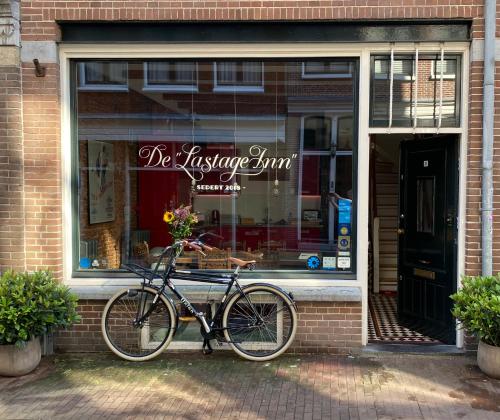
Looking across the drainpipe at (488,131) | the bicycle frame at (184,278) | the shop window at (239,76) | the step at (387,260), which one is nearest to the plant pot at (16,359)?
the bicycle frame at (184,278)

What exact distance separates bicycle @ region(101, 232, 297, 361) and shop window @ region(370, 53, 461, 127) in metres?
2.27

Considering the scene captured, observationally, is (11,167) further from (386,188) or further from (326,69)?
(386,188)

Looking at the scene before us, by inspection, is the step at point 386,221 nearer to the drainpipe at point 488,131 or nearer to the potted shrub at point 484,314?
the drainpipe at point 488,131

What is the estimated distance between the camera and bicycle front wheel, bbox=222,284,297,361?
5.34m

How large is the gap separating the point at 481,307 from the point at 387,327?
1.99 m

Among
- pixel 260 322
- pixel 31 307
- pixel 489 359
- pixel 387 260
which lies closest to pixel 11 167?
pixel 31 307

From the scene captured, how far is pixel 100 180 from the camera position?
626 cm

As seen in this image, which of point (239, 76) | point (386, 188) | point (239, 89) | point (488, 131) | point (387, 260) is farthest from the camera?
point (386, 188)

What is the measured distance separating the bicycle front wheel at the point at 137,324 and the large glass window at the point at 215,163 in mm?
754

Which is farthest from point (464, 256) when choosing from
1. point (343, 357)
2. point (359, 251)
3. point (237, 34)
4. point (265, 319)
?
point (237, 34)

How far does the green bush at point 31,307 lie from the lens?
188 inches

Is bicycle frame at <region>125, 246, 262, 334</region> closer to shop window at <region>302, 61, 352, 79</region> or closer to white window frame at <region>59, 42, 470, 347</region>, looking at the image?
white window frame at <region>59, 42, 470, 347</region>

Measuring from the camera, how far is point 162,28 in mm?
5629

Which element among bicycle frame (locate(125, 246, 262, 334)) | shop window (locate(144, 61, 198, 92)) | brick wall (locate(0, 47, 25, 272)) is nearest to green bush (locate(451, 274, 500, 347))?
bicycle frame (locate(125, 246, 262, 334))
